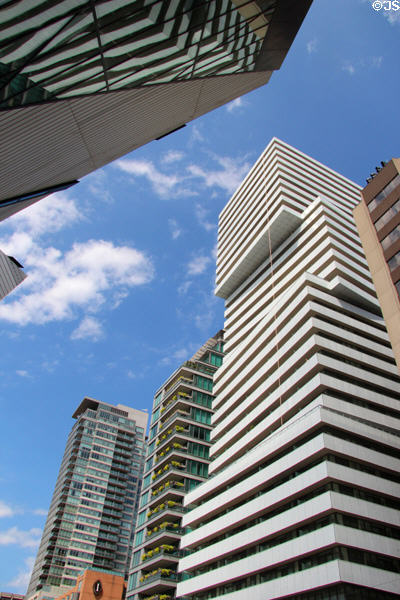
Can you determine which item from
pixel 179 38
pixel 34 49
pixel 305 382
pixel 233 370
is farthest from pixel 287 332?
pixel 34 49

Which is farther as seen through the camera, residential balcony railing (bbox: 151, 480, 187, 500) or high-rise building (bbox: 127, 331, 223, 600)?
residential balcony railing (bbox: 151, 480, 187, 500)

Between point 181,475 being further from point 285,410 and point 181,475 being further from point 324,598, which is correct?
point 324,598

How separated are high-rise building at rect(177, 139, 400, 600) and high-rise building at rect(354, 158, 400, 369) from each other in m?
10.1

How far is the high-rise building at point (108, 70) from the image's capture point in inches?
518

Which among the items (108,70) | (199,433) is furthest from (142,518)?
(108,70)

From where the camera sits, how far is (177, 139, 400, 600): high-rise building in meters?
31.4

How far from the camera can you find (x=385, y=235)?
3438cm

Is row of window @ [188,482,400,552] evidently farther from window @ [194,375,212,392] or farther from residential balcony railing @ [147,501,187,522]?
window @ [194,375,212,392]

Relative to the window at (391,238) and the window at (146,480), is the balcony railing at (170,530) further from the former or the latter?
the window at (391,238)

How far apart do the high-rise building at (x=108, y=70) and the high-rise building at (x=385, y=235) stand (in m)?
15.1

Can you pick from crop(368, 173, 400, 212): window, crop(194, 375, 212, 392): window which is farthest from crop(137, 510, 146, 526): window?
crop(368, 173, 400, 212): window

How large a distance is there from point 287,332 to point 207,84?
30034 millimetres

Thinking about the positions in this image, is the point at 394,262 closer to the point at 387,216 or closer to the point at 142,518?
the point at 387,216

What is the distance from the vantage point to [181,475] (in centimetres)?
5850
